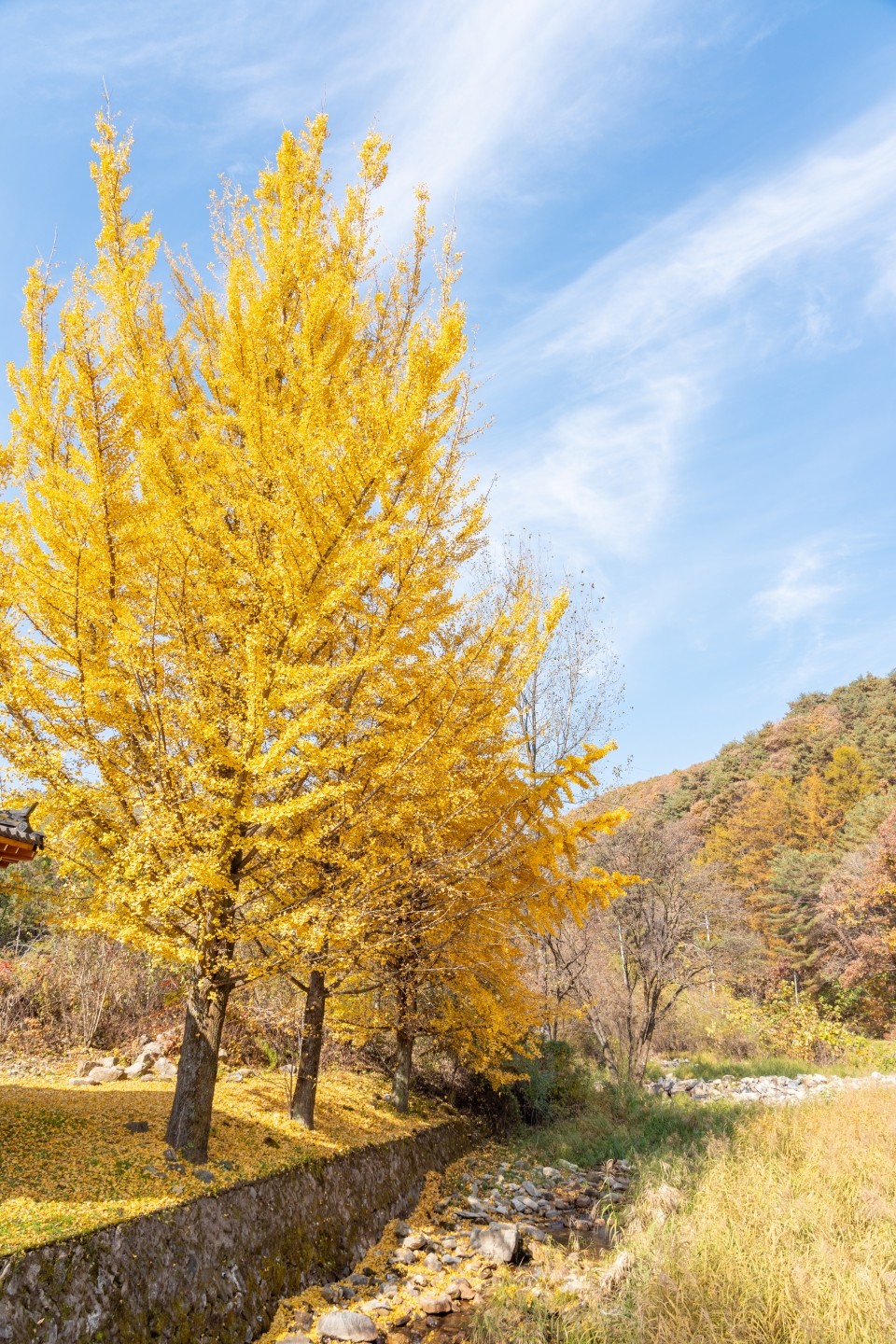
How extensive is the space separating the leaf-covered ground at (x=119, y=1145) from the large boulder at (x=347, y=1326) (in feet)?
3.55

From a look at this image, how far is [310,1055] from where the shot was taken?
7.72 m

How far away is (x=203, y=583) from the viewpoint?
4832 millimetres

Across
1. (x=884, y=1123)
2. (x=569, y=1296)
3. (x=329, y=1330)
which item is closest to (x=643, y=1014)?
(x=884, y=1123)

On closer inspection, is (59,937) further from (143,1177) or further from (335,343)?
(335,343)

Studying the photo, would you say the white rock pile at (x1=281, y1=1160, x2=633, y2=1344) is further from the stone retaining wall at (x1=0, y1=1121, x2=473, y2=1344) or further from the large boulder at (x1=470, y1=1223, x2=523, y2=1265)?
Result: the stone retaining wall at (x1=0, y1=1121, x2=473, y2=1344)

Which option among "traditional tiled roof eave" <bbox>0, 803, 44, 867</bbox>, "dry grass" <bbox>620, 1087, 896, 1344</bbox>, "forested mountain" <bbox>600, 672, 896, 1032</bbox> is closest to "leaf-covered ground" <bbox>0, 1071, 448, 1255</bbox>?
"traditional tiled roof eave" <bbox>0, 803, 44, 867</bbox>

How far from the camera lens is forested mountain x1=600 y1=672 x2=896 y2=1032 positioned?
23.7 meters

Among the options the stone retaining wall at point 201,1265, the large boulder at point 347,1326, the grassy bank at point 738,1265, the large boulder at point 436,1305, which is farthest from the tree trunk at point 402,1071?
the large boulder at point 347,1326

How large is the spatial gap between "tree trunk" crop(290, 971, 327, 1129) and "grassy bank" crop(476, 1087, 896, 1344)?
8.71ft

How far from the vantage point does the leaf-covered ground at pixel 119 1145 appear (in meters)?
4.31

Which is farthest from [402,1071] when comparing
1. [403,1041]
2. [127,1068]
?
[127,1068]

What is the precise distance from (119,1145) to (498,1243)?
3399 millimetres

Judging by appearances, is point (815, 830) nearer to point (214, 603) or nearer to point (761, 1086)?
point (761, 1086)

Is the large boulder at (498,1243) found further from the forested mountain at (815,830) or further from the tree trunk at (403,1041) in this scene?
the forested mountain at (815,830)
